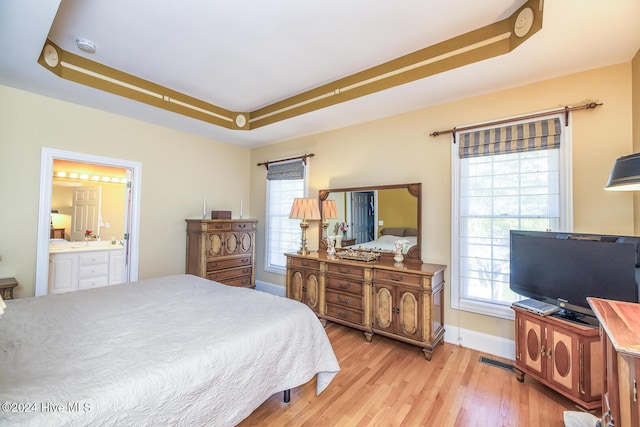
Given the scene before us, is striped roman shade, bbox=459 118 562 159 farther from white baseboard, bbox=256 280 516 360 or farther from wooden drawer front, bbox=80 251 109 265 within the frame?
wooden drawer front, bbox=80 251 109 265

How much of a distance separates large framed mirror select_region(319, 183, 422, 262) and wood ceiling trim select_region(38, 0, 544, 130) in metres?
1.14

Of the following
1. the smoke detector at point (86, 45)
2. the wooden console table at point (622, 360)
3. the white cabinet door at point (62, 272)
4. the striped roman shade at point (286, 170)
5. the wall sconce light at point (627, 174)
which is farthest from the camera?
the striped roman shade at point (286, 170)

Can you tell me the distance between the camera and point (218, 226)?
389 centimetres

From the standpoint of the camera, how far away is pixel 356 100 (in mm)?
2904

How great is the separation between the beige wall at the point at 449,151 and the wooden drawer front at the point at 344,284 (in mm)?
820

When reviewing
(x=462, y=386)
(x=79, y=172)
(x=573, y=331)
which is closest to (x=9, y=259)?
(x=79, y=172)

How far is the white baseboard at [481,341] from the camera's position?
257 centimetres

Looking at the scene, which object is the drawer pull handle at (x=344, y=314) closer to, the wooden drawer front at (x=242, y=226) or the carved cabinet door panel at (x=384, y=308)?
the carved cabinet door panel at (x=384, y=308)

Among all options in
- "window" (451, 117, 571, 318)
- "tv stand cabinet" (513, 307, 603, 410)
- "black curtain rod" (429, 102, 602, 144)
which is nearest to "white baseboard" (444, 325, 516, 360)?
"window" (451, 117, 571, 318)

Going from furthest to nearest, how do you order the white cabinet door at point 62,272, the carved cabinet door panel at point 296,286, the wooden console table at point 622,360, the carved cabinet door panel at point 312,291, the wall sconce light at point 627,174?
1. the white cabinet door at point 62,272
2. the carved cabinet door panel at point 296,286
3. the carved cabinet door panel at point 312,291
4. the wall sconce light at point 627,174
5. the wooden console table at point 622,360

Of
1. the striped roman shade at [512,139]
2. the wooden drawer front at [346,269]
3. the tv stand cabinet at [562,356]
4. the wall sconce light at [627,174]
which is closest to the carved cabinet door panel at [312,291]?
the wooden drawer front at [346,269]

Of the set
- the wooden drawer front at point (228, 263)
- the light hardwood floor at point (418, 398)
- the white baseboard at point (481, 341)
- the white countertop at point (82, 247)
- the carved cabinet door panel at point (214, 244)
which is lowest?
the light hardwood floor at point (418, 398)

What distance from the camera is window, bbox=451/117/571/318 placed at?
2.39 m

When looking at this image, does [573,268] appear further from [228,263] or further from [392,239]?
[228,263]
